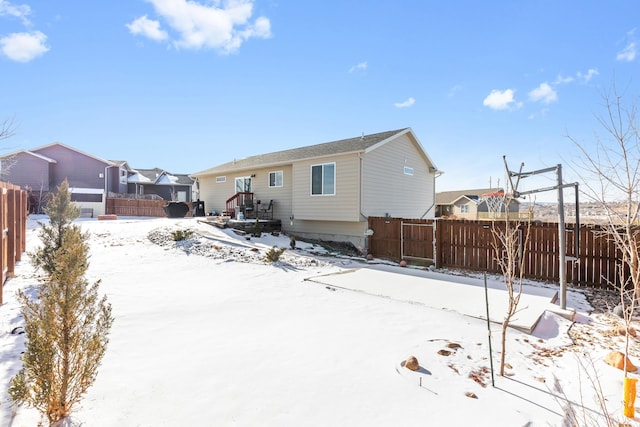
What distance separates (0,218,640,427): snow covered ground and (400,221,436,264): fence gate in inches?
152

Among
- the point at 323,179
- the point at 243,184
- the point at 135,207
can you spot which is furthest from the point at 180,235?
the point at 135,207

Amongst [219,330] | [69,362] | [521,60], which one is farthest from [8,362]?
[521,60]

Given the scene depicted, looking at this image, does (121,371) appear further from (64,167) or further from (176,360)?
(64,167)

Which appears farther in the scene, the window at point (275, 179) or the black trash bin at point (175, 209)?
the black trash bin at point (175, 209)

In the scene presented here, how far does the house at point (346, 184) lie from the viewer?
12047 mm

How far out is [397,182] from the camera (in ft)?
45.6

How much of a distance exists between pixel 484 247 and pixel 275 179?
10.1m

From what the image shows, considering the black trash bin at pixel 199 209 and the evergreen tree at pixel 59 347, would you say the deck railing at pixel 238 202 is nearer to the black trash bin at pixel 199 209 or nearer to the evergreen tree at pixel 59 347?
the black trash bin at pixel 199 209

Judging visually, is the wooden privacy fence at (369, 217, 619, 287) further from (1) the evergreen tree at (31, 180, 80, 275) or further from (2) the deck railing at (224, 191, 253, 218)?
(1) the evergreen tree at (31, 180, 80, 275)

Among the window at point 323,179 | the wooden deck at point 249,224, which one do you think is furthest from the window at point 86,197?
the window at point 323,179

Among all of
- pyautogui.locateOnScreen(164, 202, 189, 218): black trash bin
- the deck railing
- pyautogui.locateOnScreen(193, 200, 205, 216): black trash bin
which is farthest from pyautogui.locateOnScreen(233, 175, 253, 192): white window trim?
pyautogui.locateOnScreen(164, 202, 189, 218): black trash bin

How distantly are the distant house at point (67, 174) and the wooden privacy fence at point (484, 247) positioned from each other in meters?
26.2

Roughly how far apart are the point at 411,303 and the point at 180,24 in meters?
9.60

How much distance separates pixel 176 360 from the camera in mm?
3404
